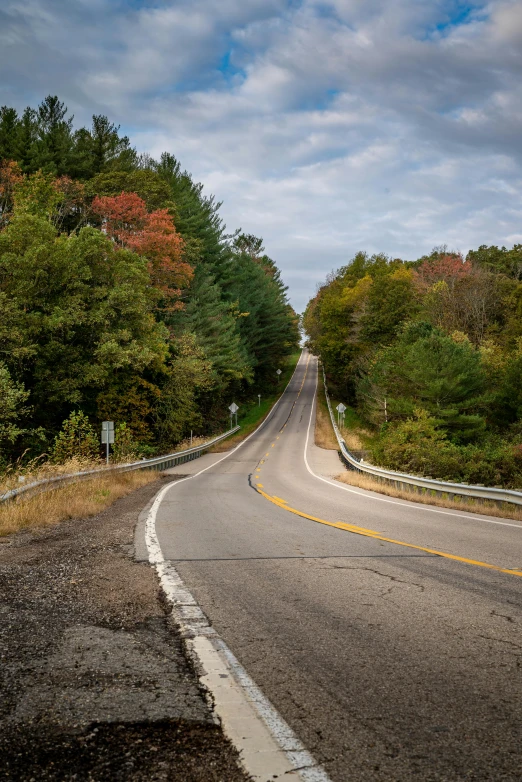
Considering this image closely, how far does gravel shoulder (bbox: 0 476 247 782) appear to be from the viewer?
244 cm

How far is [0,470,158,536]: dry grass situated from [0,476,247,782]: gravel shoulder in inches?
159

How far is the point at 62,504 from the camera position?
476 inches

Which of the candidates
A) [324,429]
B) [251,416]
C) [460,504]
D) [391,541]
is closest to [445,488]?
[460,504]

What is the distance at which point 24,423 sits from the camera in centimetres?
3125

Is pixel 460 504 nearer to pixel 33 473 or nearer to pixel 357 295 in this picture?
pixel 33 473

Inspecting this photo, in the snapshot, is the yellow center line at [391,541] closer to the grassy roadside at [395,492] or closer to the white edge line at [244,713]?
the white edge line at [244,713]

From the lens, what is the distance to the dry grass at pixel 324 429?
4978 centimetres

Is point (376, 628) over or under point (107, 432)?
under

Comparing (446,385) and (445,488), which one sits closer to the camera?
(445,488)

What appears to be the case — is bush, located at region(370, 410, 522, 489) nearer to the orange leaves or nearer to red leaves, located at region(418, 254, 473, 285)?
the orange leaves

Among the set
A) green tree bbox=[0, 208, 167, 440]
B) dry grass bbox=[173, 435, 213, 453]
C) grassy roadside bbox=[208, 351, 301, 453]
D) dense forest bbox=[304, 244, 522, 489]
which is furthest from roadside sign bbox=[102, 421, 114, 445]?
grassy roadside bbox=[208, 351, 301, 453]

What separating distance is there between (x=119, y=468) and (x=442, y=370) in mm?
22433

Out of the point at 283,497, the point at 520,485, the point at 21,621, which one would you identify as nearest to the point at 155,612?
the point at 21,621

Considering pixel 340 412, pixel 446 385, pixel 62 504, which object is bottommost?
pixel 62 504
